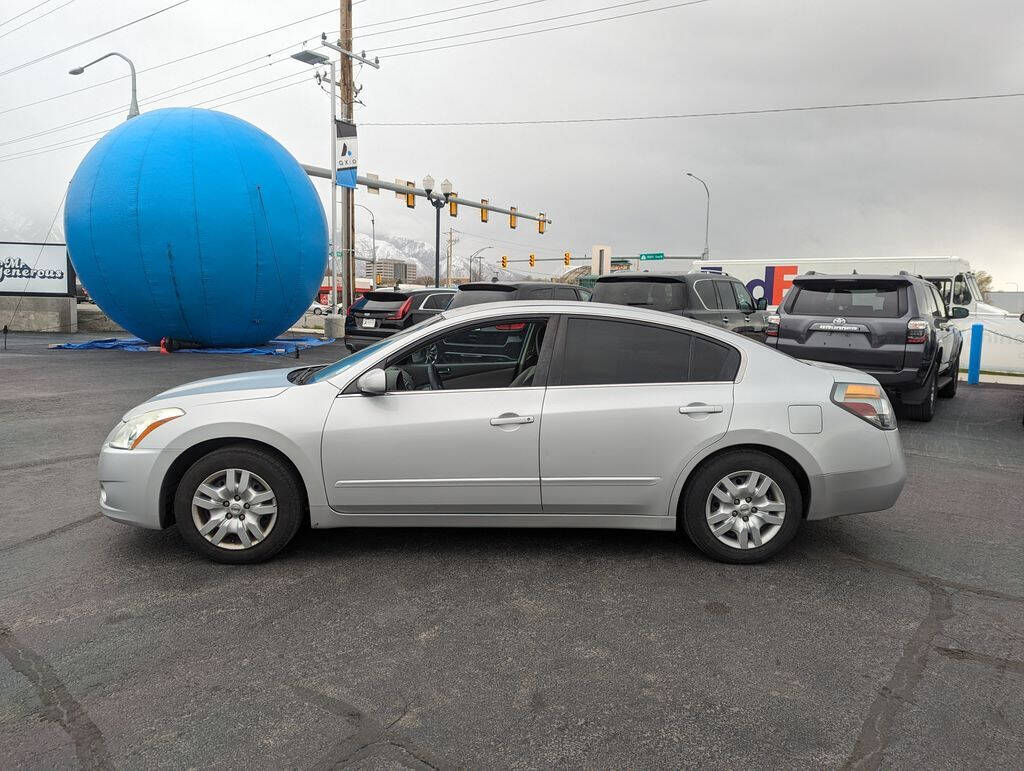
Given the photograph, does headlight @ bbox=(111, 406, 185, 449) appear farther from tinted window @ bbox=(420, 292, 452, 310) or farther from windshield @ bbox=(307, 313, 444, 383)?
tinted window @ bbox=(420, 292, 452, 310)

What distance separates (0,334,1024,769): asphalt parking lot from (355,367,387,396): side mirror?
1001 millimetres

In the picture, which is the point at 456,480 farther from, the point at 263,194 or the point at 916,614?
the point at 263,194

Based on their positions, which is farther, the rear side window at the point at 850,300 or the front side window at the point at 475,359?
the rear side window at the point at 850,300

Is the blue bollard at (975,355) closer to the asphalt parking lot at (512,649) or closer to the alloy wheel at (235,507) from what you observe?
the asphalt parking lot at (512,649)

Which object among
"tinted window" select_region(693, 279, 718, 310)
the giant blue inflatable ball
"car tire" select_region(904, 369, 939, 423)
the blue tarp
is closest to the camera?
"car tire" select_region(904, 369, 939, 423)

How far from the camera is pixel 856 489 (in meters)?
4.23

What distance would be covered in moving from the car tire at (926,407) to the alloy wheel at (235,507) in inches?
325

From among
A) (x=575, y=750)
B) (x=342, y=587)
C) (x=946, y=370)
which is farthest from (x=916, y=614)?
(x=946, y=370)

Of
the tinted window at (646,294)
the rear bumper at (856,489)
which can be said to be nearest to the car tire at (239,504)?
the rear bumper at (856,489)

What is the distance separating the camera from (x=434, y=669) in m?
3.08

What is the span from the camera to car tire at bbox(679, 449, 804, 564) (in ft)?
13.7

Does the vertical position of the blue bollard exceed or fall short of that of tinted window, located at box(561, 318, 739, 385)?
it falls short

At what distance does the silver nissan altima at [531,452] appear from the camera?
411cm

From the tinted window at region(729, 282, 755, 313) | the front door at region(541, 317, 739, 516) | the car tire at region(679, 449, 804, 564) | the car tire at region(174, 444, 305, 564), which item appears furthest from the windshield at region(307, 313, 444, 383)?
the tinted window at region(729, 282, 755, 313)
